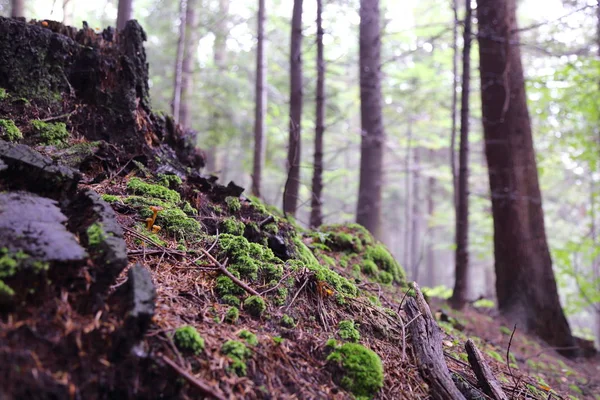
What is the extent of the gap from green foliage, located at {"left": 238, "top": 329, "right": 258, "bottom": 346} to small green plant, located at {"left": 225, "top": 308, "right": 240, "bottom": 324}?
16 cm

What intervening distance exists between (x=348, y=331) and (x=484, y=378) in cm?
94

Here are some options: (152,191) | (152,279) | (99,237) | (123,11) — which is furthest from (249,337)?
(123,11)

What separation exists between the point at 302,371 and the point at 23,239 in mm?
1596

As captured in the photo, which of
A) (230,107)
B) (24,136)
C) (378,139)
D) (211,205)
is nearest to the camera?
(24,136)

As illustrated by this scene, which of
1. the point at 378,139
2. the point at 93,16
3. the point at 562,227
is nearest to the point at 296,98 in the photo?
the point at 378,139

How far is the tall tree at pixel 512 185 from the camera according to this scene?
6.66 m

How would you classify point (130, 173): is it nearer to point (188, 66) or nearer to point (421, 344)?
point (421, 344)

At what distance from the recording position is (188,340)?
1.97m

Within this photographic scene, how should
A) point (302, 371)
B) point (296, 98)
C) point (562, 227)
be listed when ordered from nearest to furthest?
1. point (302, 371)
2. point (296, 98)
3. point (562, 227)

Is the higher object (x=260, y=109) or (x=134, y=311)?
(x=260, y=109)

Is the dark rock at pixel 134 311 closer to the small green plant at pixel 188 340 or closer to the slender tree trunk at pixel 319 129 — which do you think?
the small green plant at pixel 188 340

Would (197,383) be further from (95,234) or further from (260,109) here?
(260,109)

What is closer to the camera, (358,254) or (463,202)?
(358,254)

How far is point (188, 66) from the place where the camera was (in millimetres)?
13930
